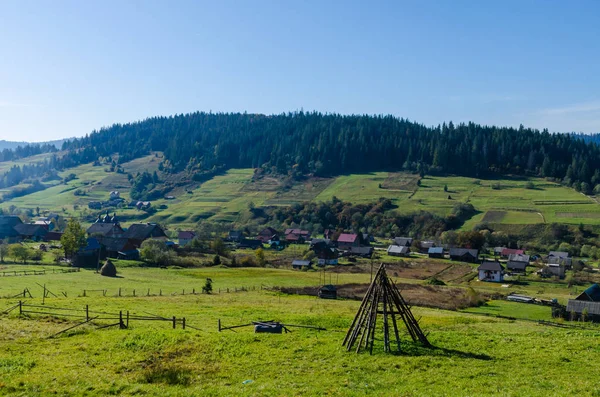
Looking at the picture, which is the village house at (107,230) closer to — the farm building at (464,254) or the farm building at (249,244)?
the farm building at (249,244)

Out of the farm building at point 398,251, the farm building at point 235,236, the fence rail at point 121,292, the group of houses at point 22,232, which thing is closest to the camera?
the fence rail at point 121,292

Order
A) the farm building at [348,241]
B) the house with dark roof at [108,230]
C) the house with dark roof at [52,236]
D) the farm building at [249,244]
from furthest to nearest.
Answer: the farm building at [249,244]
the farm building at [348,241]
the house with dark roof at [108,230]
the house with dark roof at [52,236]

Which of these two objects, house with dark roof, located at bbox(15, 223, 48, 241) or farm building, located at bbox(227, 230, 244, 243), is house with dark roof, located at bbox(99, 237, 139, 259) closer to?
house with dark roof, located at bbox(15, 223, 48, 241)

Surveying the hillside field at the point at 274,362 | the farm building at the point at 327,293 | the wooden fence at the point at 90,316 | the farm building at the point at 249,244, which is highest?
the hillside field at the point at 274,362

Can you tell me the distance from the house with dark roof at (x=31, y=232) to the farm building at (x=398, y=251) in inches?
3186

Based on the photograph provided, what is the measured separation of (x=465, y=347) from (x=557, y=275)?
70.4 meters

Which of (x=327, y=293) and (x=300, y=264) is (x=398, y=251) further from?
(x=327, y=293)

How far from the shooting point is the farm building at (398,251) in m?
116

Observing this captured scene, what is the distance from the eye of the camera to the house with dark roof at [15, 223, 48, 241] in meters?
116

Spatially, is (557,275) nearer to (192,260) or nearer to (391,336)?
(192,260)

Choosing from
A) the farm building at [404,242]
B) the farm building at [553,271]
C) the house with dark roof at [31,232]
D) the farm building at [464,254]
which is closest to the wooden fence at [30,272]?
the house with dark roof at [31,232]

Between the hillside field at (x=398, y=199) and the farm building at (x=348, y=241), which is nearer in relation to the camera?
the farm building at (x=348, y=241)

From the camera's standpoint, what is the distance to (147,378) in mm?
19312

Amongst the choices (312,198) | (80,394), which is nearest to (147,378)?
(80,394)
